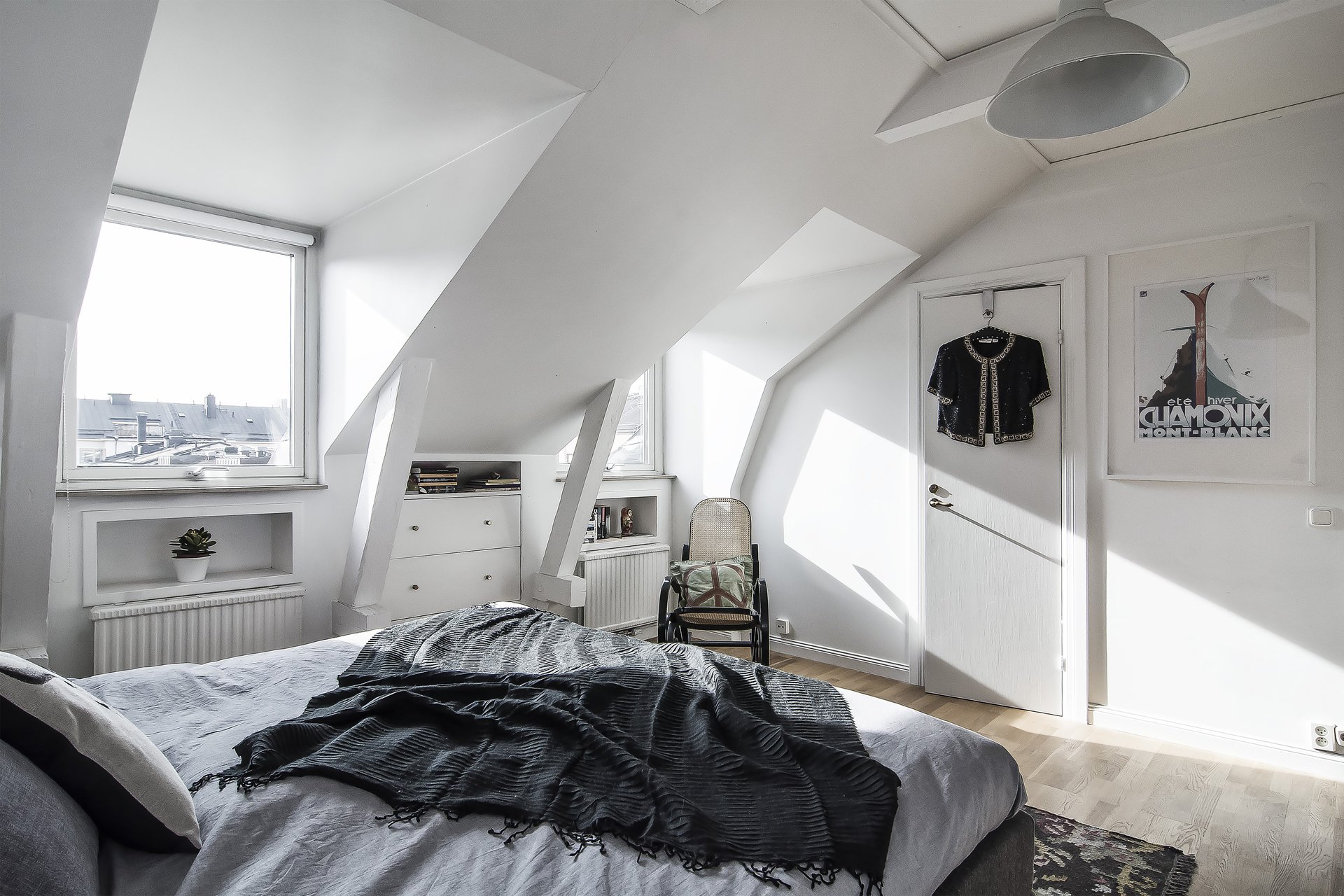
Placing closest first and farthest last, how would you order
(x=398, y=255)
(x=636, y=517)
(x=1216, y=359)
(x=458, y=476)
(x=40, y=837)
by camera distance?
(x=40, y=837) → (x=398, y=255) → (x=1216, y=359) → (x=458, y=476) → (x=636, y=517)

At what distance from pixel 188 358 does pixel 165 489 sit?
629 mm

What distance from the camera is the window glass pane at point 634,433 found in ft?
15.9

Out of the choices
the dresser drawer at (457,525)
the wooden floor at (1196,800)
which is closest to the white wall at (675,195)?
the dresser drawer at (457,525)

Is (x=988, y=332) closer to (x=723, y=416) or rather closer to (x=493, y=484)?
(x=723, y=416)

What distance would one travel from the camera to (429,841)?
1234mm

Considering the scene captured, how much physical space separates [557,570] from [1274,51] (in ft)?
11.6

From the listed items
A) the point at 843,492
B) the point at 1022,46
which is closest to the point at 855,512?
the point at 843,492

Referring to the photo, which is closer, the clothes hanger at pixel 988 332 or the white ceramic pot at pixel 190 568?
the white ceramic pot at pixel 190 568

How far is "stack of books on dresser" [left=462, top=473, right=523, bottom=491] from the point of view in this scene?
3.88 meters

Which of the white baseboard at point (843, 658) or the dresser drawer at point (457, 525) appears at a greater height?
the dresser drawer at point (457, 525)

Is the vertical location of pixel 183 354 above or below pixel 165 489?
above

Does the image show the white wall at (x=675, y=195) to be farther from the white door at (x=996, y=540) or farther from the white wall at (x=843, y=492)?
the white wall at (x=843, y=492)

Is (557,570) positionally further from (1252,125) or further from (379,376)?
(1252,125)

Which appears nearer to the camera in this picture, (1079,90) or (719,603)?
A: (1079,90)
